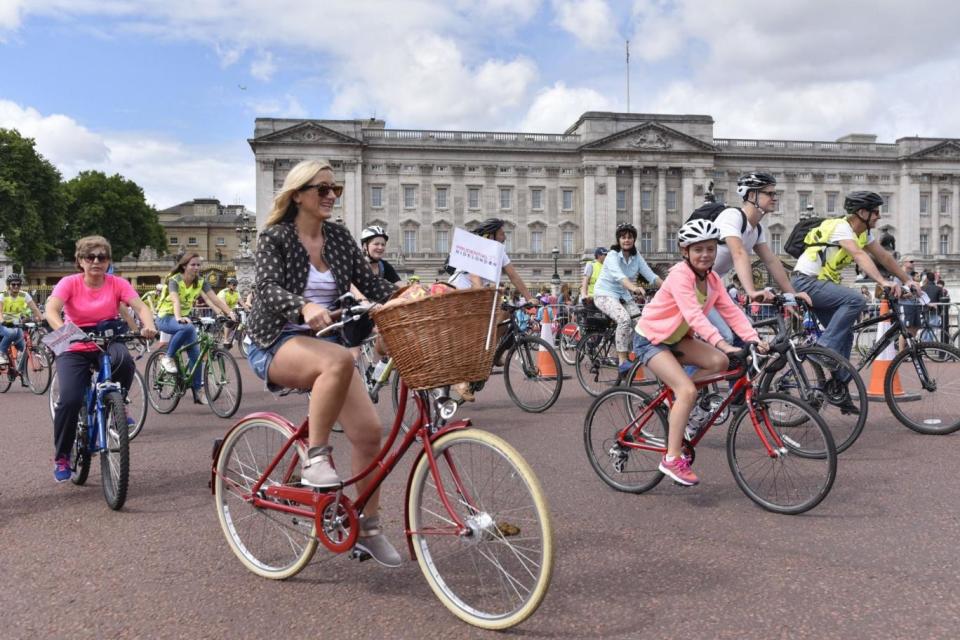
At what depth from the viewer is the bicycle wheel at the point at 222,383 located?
883cm

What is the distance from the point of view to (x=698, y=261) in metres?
5.02

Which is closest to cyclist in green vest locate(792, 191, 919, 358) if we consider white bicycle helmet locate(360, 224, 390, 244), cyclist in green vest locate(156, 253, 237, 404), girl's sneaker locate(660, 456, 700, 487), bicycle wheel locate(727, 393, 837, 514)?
bicycle wheel locate(727, 393, 837, 514)

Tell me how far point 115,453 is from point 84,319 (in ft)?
4.28

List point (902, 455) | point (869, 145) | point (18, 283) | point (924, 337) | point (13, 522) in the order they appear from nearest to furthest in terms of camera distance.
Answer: point (13, 522) → point (902, 455) → point (18, 283) → point (924, 337) → point (869, 145)

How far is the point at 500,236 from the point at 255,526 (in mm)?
6176

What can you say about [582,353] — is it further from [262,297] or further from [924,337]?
[924,337]

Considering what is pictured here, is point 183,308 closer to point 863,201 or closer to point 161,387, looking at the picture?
point 161,387

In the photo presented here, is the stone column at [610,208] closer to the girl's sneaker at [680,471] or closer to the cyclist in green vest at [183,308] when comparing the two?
the cyclist in green vest at [183,308]

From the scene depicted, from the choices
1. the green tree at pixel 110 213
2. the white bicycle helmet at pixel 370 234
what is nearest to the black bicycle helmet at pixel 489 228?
the white bicycle helmet at pixel 370 234

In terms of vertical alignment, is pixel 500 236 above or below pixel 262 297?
above

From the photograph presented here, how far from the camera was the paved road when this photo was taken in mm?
3197

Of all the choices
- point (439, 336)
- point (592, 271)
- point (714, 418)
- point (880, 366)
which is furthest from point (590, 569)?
point (592, 271)

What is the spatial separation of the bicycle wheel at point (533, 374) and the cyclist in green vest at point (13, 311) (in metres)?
8.53

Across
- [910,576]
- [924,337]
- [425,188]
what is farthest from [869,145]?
[910,576]
